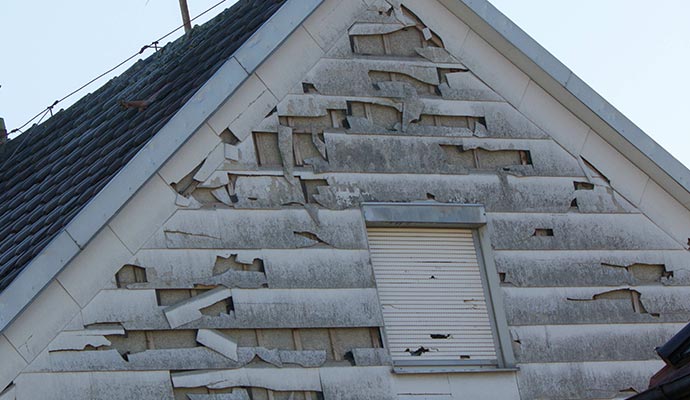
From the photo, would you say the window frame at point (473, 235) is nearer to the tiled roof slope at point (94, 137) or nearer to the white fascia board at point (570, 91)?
the white fascia board at point (570, 91)

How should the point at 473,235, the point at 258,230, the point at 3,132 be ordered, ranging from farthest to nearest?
1. the point at 3,132
2. the point at 473,235
3. the point at 258,230

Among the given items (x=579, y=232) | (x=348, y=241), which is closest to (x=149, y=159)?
(x=348, y=241)

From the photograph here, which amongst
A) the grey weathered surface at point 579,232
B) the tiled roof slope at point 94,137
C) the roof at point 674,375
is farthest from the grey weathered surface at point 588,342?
the tiled roof slope at point 94,137

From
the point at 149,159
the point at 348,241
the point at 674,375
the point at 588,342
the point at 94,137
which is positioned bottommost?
the point at 674,375

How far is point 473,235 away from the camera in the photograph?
11.8m

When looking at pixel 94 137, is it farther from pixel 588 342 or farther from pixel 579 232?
pixel 588 342

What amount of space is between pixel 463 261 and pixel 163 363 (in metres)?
2.77

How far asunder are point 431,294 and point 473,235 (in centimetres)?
69

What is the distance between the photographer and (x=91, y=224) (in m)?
9.98

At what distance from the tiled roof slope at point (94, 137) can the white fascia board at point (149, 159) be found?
11.0 inches

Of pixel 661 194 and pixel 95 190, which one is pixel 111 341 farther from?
pixel 661 194

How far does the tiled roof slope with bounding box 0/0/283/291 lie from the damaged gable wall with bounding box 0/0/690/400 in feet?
1.60

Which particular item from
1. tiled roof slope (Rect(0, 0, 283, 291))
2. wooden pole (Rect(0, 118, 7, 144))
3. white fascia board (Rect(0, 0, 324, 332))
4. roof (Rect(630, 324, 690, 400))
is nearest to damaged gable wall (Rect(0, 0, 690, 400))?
white fascia board (Rect(0, 0, 324, 332))

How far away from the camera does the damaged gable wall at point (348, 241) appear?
33.2 ft
